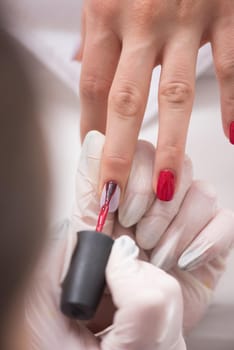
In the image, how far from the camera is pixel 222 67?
642 millimetres

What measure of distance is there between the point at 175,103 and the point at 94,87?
0.13m

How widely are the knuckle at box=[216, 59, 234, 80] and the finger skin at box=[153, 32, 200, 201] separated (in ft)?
0.11

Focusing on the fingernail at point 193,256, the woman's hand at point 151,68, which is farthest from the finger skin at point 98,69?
the fingernail at point 193,256

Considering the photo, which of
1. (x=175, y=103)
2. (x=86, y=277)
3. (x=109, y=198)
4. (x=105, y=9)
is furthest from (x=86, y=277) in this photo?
(x=105, y=9)

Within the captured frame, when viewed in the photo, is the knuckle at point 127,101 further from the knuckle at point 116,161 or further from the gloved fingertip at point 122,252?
the gloved fingertip at point 122,252

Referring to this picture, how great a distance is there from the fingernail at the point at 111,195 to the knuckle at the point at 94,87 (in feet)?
0.52

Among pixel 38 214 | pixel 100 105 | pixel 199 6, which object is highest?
pixel 199 6

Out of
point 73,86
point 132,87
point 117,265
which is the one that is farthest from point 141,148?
point 73,86

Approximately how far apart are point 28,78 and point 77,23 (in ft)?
0.49

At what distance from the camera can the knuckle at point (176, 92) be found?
24.0 inches

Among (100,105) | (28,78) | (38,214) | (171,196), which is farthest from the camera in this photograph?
(28,78)

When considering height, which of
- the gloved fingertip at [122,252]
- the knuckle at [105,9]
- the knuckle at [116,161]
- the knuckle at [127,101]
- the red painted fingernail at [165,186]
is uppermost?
the knuckle at [105,9]

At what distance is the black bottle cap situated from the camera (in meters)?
0.43

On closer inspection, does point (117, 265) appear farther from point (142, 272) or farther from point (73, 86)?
point (73, 86)
